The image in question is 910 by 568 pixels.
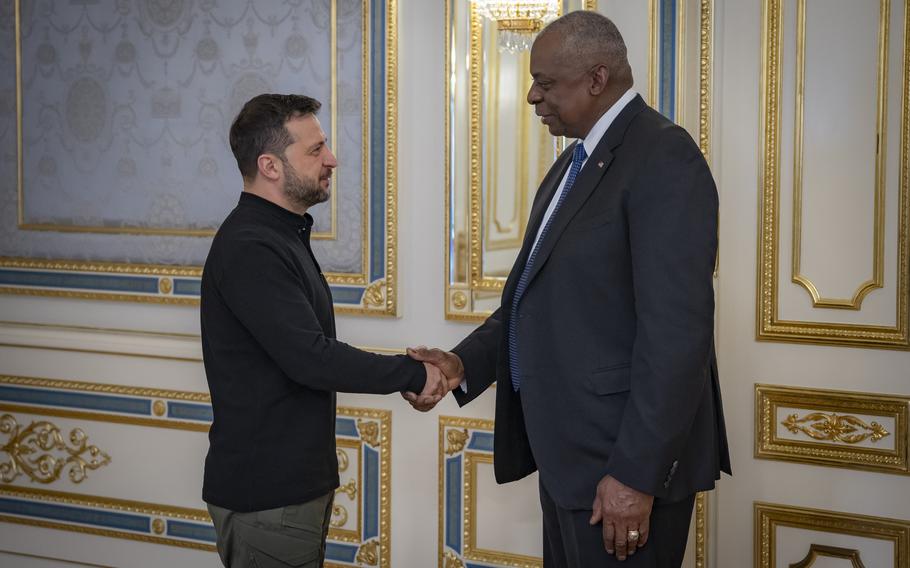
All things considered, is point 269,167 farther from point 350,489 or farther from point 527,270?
point 350,489

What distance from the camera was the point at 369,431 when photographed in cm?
341

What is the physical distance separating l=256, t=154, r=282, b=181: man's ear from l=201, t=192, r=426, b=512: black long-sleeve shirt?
6 cm

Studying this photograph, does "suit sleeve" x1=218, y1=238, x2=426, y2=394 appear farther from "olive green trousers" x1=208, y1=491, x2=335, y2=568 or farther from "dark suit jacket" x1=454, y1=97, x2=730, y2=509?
"dark suit jacket" x1=454, y1=97, x2=730, y2=509

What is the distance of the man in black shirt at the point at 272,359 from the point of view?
2.21 meters

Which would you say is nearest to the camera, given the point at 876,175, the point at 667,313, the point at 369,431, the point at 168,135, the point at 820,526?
the point at 667,313

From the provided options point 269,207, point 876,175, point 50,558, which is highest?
point 876,175

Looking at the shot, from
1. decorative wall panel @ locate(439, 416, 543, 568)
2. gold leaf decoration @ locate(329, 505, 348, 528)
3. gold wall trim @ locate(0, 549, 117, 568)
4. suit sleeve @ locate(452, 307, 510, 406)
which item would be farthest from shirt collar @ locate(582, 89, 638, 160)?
gold wall trim @ locate(0, 549, 117, 568)

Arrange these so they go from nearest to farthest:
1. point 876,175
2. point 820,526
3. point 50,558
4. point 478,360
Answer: point 478,360
point 876,175
point 820,526
point 50,558

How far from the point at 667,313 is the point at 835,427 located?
1.32m

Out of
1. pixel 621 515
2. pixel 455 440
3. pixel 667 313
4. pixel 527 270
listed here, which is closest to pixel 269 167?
pixel 527 270

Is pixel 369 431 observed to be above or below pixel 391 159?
below

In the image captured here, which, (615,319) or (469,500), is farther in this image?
(469,500)

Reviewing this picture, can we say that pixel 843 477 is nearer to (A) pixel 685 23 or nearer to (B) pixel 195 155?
(A) pixel 685 23

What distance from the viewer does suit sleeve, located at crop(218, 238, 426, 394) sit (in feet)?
7.18
